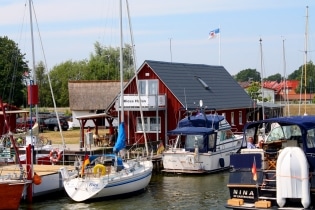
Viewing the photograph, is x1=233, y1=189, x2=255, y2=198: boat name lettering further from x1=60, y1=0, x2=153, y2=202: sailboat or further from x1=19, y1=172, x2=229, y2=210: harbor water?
x1=60, y1=0, x2=153, y2=202: sailboat

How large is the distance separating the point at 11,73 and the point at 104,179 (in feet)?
182

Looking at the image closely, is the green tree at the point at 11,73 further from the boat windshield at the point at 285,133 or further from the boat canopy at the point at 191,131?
the boat windshield at the point at 285,133

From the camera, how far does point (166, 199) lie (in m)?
26.8

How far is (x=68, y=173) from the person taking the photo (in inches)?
1046

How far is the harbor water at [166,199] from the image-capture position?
994 inches

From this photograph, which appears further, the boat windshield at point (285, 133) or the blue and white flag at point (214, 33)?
the blue and white flag at point (214, 33)

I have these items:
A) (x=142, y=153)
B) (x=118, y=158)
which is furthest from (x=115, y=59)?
(x=118, y=158)

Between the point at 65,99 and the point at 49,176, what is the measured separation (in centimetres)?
7658

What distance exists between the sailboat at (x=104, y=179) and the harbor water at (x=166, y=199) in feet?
1.32

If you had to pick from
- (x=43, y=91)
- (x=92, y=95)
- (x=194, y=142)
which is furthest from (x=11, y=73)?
(x=194, y=142)

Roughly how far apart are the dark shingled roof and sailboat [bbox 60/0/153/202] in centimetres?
1301

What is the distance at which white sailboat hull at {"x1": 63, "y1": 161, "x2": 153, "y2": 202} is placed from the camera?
25.5m

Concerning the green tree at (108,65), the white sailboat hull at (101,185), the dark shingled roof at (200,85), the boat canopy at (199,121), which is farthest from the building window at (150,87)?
the green tree at (108,65)

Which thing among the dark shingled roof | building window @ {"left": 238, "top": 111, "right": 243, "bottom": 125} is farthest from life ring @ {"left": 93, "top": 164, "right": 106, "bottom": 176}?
building window @ {"left": 238, "top": 111, "right": 243, "bottom": 125}
